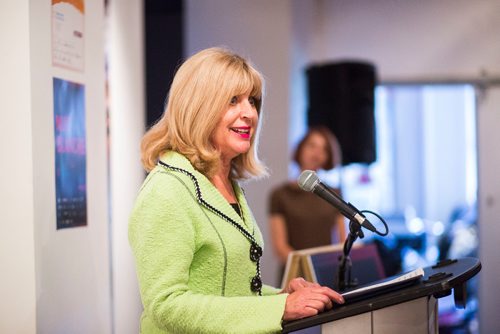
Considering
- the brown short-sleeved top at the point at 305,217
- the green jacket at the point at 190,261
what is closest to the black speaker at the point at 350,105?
the brown short-sleeved top at the point at 305,217

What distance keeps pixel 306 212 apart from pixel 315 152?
14.7 inches

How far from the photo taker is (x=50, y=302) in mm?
2432

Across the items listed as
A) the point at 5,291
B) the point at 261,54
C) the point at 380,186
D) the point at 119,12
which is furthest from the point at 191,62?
the point at 380,186

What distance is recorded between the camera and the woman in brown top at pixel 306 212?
4.17 m

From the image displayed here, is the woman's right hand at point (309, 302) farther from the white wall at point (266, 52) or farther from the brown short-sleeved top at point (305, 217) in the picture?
the white wall at point (266, 52)

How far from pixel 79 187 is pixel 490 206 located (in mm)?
4299

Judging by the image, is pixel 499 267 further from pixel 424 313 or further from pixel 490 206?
pixel 424 313

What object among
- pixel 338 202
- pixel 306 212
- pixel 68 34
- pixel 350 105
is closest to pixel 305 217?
pixel 306 212

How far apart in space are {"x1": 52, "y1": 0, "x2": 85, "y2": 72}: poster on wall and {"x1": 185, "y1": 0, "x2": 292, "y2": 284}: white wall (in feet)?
9.98

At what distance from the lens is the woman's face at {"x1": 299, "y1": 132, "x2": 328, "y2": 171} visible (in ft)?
14.1

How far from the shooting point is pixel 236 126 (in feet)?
6.40

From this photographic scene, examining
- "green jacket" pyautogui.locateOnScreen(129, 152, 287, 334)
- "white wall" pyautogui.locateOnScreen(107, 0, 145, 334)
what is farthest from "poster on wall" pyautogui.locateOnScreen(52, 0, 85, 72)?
"white wall" pyautogui.locateOnScreen(107, 0, 145, 334)

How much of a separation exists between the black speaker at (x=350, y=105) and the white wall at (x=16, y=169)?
3.54 meters

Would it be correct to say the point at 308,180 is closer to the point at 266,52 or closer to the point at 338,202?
the point at 338,202
